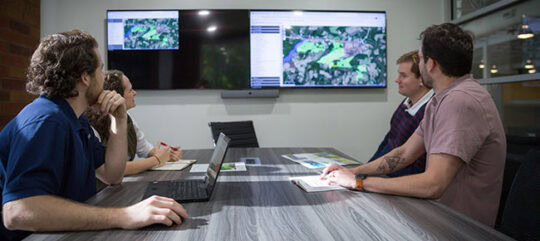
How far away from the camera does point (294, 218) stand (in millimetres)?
1048

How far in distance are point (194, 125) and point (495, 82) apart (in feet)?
10.1

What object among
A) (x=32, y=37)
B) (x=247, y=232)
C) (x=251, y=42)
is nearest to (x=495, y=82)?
(x=251, y=42)

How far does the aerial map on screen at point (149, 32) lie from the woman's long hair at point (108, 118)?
163cm

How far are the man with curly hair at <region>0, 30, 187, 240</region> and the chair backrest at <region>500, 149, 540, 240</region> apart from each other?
3.71 feet

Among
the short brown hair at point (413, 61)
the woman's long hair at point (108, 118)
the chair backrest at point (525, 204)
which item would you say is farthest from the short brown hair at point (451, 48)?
the woman's long hair at point (108, 118)

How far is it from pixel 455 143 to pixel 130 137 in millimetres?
1842

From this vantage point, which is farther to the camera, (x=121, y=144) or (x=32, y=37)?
(x=32, y=37)

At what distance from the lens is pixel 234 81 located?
3.83 meters

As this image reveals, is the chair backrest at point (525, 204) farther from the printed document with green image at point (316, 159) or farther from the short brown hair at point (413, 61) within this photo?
the short brown hair at point (413, 61)

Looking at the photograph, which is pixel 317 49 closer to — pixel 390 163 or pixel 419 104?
pixel 419 104

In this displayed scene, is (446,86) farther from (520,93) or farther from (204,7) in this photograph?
(204,7)

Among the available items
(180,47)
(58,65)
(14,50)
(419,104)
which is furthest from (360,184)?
(14,50)

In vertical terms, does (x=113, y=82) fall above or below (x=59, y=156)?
above

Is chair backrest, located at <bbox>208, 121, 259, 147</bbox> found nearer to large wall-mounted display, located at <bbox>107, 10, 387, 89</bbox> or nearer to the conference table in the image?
large wall-mounted display, located at <bbox>107, 10, 387, 89</bbox>
